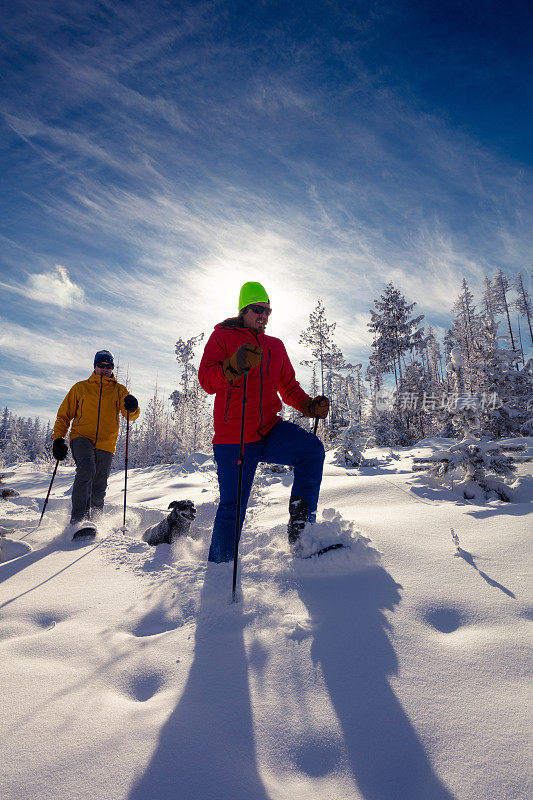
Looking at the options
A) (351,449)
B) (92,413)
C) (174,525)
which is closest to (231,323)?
(174,525)

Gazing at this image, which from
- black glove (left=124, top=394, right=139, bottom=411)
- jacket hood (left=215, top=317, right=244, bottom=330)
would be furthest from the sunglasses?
black glove (left=124, top=394, right=139, bottom=411)

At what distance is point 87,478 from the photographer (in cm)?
416

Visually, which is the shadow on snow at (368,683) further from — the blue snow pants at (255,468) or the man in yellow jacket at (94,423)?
the man in yellow jacket at (94,423)

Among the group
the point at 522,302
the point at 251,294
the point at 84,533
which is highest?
the point at 522,302

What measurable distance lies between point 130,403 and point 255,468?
253cm

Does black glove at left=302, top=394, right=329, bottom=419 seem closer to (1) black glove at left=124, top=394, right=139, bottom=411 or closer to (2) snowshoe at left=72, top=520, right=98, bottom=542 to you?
(2) snowshoe at left=72, top=520, right=98, bottom=542

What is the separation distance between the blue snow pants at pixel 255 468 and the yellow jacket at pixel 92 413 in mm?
2445

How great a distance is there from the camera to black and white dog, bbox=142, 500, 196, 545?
332 centimetres

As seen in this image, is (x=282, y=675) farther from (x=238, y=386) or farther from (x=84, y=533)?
(x=84, y=533)

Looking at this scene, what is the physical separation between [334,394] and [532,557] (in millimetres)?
27681

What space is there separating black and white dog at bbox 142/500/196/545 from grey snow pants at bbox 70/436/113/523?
115cm

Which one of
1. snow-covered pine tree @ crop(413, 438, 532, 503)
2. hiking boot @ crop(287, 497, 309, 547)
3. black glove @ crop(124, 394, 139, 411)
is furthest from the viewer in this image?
black glove @ crop(124, 394, 139, 411)

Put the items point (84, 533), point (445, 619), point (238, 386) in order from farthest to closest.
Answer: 1. point (84, 533)
2. point (238, 386)
3. point (445, 619)

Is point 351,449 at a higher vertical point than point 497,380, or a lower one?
lower
